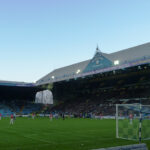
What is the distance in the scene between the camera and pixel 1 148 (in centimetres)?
1161

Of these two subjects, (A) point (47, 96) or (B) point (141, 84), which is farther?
(A) point (47, 96)

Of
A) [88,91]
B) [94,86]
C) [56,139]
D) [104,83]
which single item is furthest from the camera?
[88,91]

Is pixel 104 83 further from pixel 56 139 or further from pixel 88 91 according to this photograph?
pixel 56 139

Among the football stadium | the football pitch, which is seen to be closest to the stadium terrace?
the football stadium

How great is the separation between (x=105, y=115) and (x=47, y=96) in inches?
822

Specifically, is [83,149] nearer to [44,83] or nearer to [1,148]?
[1,148]

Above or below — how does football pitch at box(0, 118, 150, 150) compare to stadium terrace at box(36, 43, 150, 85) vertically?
below

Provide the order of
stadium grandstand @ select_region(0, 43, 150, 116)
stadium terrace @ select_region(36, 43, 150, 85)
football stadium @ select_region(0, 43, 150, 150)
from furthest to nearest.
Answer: stadium grandstand @ select_region(0, 43, 150, 116) < football stadium @ select_region(0, 43, 150, 150) < stadium terrace @ select_region(36, 43, 150, 85)

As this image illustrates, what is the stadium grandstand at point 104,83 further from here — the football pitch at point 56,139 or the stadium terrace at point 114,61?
the football pitch at point 56,139

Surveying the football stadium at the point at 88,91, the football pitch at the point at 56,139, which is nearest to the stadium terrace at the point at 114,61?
the football stadium at the point at 88,91

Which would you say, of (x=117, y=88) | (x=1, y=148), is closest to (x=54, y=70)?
(x=117, y=88)

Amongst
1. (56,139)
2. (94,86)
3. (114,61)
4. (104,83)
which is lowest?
(56,139)

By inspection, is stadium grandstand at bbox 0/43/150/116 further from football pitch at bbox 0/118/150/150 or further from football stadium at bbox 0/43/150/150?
football pitch at bbox 0/118/150/150

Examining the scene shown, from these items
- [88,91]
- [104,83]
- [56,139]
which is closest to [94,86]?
[88,91]
